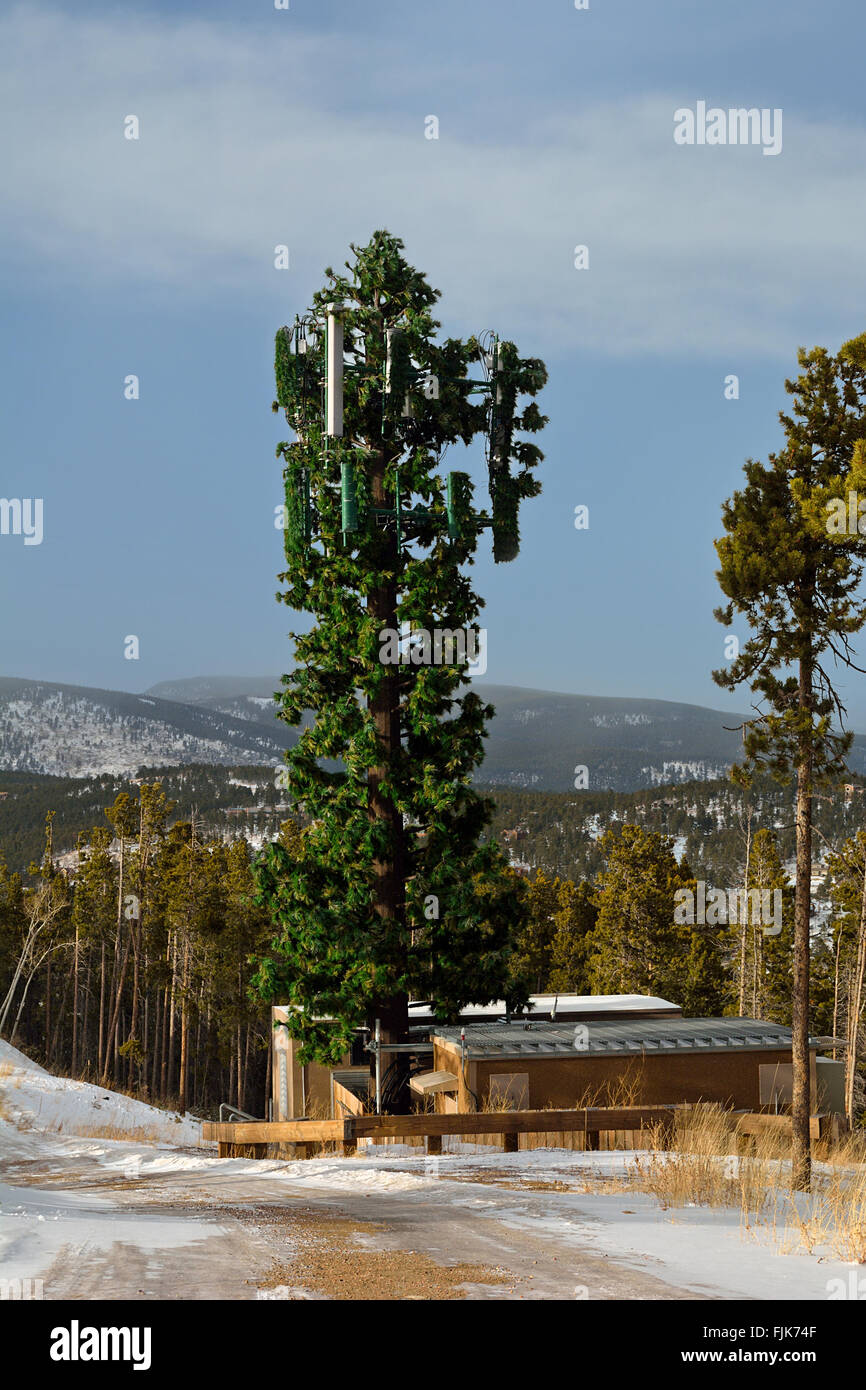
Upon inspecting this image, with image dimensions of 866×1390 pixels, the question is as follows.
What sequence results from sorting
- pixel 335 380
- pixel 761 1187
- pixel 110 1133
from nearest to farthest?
pixel 761 1187, pixel 335 380, pixel 110 1133

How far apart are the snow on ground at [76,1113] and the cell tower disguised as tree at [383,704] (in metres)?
4.88

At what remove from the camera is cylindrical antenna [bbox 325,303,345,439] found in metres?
19.7

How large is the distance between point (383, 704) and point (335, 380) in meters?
5.59

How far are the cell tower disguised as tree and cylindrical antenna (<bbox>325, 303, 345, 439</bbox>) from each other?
0.04m

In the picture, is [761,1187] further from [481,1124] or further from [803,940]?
[803,940]

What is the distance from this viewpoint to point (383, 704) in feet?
67.1

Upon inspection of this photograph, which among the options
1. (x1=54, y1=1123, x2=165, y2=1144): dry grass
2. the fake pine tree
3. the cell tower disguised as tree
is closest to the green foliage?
the fake pine tree

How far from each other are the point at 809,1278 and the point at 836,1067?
16.7 meters

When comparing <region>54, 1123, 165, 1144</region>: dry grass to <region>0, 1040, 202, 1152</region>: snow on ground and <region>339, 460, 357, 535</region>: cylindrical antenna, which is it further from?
<region>339, 460, 357, 535</region>: cylindrical antenna

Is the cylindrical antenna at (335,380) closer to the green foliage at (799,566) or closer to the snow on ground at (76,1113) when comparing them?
the green foliage at (799,566)

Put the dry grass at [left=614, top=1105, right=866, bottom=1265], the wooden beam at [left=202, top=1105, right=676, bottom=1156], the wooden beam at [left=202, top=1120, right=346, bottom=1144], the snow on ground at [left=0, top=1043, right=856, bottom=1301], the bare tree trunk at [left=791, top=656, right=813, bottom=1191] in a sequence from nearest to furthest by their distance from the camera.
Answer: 1. the snow on ground at [left=0, top=1043, right=856, bottom=1301]
2. the dry grass at [left=614, top=1105, right=866, bottom=1265]
3. the wooden beam at [left=202, top=1105, right=676, bottom=1156]
4. the bare tree trunk at [left=791, top=656, right=813, bottom=1191]
5. the wooden beam at [left=202, top=1120, right=346, bottom=1144]

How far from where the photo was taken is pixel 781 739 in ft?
50.2

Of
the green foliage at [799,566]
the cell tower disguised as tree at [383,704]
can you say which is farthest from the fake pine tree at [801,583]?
the cell tower disguised as tree at [383,704]

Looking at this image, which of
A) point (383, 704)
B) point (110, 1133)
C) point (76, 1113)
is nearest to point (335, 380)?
point (383, 704)
